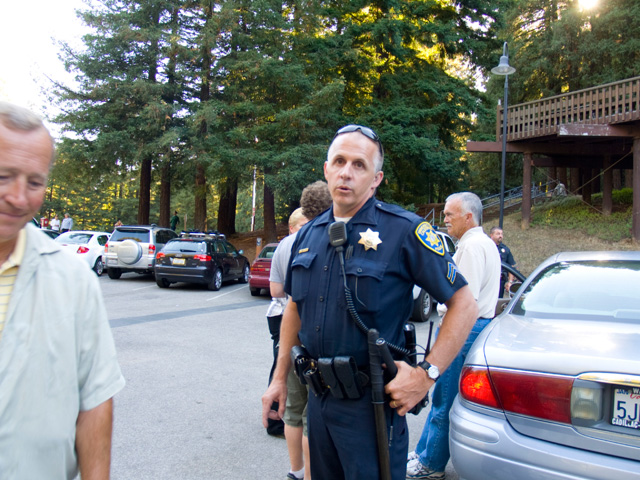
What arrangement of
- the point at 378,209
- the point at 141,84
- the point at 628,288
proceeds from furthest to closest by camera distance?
the point at 141,84, the point at 628,288, the point at 378,209

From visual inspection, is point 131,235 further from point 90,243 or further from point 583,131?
point 583,131

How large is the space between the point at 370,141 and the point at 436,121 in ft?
79.2

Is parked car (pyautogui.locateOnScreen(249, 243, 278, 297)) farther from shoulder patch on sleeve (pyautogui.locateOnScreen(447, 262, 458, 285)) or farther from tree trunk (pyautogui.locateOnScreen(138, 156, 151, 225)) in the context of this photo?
tree trunk (pyautogui.locateOnScreen(138, 156, 151, 225))

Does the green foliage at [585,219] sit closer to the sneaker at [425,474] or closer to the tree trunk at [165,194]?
the tree trunk at [165,194]

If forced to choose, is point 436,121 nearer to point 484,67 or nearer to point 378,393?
point 484,67

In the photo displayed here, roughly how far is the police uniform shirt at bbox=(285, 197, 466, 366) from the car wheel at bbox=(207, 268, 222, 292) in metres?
12.7

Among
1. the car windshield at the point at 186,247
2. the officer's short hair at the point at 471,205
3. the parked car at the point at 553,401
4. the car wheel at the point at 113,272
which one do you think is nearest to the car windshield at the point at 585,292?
the parked car at the point at 553,401

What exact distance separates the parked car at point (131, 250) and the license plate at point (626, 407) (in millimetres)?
14970

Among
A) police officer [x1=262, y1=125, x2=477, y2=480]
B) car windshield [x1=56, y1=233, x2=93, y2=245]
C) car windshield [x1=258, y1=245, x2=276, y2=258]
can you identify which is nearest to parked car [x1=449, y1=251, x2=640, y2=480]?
police officer [x1=262, y1=125, x2=477, y2=480]

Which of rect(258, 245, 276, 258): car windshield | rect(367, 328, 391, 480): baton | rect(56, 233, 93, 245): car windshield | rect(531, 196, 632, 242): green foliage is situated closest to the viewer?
rect(367, 328, 391, 480): baton

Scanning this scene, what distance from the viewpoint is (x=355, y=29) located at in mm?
23078

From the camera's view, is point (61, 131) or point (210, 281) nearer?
point (210, 281)

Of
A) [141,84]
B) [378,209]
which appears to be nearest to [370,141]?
[378,209]

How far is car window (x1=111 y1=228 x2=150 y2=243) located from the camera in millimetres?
15781
